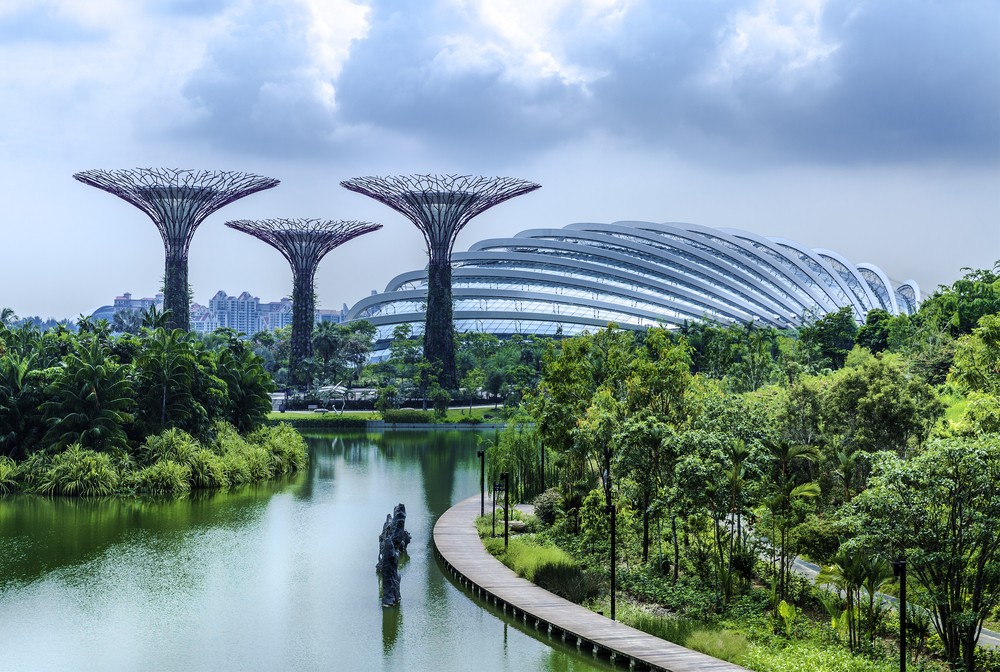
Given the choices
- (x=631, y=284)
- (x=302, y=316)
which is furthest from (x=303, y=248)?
(x=631, y=284)

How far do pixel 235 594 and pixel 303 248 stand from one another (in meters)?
69.5

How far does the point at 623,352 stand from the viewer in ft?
103

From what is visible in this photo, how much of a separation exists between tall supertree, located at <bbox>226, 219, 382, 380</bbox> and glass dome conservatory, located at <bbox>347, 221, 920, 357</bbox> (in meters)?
24.9

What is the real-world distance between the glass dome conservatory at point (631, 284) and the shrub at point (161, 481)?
71.7 m

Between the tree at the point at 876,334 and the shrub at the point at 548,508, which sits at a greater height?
the tree at the point at 876,334

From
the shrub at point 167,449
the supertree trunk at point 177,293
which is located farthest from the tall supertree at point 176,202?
the shrub at point 167,449

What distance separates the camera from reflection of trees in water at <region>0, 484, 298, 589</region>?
26.3 metres

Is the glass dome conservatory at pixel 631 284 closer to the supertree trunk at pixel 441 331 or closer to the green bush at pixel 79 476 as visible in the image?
the supertree trunk at pixel 441 331

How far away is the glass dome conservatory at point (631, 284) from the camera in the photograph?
111 m

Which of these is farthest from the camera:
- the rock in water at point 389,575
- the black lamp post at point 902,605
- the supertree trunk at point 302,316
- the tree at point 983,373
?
the supertree trunk at point 302,316

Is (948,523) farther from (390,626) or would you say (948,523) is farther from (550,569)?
(390,626)


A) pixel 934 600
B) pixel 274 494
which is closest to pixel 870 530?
pixel 934 600

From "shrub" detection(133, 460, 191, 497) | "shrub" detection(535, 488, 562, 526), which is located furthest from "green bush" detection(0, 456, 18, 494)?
"shrub" detection(535, 488, 562, 526)

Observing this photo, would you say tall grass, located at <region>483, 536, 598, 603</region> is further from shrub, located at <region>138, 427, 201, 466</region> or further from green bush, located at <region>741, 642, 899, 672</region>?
shrub, located at <region>138, 427, 201, 466</region>
